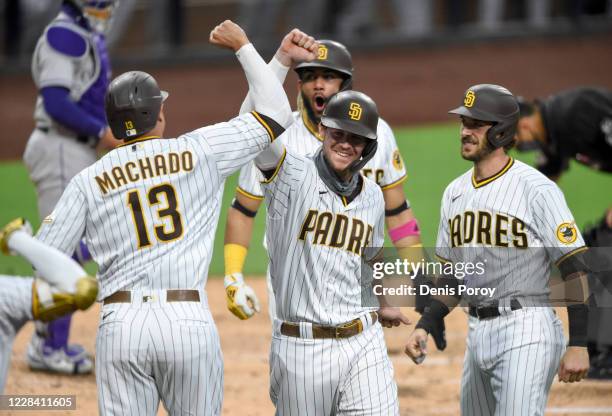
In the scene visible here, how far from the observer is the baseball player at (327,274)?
4.59 m

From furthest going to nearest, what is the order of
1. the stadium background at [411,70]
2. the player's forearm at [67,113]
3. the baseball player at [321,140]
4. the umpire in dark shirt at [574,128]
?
the stadium background at [411,70] < the umpire in dark shirt at [574,128] < the player's forearm at [67,113] < the baseball player at [321,140]

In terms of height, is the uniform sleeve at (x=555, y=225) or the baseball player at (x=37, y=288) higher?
the uniform sleeve at (x=555, y=225)

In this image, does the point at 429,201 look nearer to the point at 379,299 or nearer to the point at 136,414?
the point at 379,299

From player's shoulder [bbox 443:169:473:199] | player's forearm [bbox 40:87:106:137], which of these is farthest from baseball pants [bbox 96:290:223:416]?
player's forearm [bbox 40:87:106:137]

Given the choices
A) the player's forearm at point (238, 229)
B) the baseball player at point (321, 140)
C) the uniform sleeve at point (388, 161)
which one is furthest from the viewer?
the uniform sleeve at point (388, 161)

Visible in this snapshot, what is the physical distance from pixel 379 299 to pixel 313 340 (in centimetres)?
52

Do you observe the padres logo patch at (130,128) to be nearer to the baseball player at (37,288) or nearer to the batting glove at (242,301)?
the baseball player at (37,288)

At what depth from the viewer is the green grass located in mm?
11172

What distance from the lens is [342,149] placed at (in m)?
4.68

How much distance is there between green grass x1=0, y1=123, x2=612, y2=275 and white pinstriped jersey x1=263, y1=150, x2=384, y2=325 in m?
5.60

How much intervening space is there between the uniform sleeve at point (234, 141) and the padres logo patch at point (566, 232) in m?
1.28

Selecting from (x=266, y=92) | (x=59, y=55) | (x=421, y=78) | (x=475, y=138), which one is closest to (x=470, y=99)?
(x=475, y=138)

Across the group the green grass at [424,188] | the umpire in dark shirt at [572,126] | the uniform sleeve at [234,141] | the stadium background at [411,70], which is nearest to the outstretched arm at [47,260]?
the uniform sleeve at [234,141]

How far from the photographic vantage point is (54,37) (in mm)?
7012
